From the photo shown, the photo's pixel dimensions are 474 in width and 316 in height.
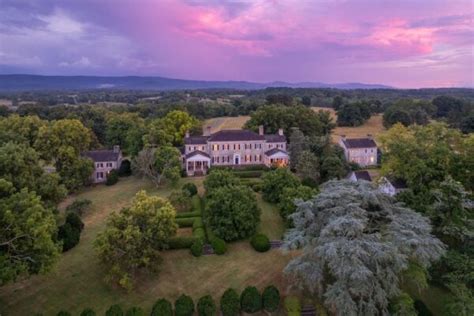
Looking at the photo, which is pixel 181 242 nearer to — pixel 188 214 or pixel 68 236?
pixel 188 214

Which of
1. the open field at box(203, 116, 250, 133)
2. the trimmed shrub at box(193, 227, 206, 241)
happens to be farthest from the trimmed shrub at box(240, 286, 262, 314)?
the open field at box(203, 116, 250, 133)

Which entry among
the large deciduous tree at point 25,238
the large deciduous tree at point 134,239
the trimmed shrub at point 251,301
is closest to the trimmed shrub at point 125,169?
the large deciduous tree at point 134,239

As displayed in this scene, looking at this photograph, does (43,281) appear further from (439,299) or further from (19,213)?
(439,299)

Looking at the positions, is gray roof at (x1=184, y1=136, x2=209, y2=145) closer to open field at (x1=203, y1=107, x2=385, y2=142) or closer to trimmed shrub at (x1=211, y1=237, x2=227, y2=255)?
open field at (x1=203, y1=107, x2=385, y2=142)

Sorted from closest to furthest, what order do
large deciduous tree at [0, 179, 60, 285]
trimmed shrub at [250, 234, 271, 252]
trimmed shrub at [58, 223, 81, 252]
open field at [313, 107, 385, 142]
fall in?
large deciduous tree at [0, 179, 60, 285] → trimmed shrub at [250, 234, 271, 252] → trimmed shrub at [58, 223, 81, 252] → open field at [313, 107, 385, 142]

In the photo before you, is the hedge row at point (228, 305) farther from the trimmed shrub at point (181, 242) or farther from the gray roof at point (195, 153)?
the gray roof at point (195, 153)

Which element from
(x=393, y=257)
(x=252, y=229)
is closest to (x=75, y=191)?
(x=252, y=229)

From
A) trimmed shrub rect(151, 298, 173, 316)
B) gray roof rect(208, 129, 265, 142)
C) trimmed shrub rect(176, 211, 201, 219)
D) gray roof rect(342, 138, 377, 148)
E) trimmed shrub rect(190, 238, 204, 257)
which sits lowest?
trimmed shrub rect(151, 298, 173, 316)
